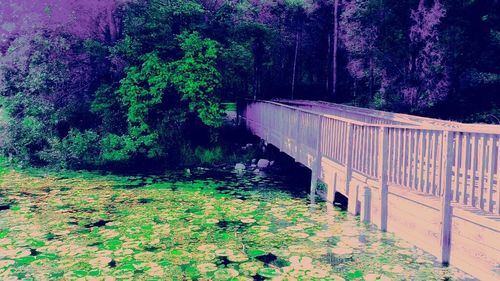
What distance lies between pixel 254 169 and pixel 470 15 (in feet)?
51.9

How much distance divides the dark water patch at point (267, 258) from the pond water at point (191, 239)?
42mm

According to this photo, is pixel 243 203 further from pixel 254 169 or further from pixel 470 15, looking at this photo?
pixel 470 15

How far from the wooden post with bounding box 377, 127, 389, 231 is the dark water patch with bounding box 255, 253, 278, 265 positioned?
169cm

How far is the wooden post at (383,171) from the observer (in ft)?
24.3

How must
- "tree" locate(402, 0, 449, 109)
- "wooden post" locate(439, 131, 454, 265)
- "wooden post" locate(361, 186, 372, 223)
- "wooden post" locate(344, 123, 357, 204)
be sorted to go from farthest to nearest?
"tree" locate(402, 0, 449, 109), "wooden post" locate(344, 123, 357, 204), "wooden post" locate(361, 186, 372, 223), "wooden post" locate(439, 131, 454, 265)

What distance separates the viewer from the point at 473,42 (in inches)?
965

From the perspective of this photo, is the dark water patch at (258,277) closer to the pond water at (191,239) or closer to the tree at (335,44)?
the pond water at (191,239)

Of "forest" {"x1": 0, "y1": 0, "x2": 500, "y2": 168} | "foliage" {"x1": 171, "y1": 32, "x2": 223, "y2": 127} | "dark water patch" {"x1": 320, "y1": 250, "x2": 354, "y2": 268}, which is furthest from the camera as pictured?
"foliage" {"x1": 171, "y1": 32, "x2": 223, "y2": 127}

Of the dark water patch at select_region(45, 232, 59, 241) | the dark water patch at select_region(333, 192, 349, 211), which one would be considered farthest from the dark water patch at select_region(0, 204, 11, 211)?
the dark water patch at select_region(333, 192, 349, 211)

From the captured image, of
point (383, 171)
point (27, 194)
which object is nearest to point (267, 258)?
point (383, 171)

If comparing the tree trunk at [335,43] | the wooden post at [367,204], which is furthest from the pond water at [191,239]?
the tree trunk at [335,43]

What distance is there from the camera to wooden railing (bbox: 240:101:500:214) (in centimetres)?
523

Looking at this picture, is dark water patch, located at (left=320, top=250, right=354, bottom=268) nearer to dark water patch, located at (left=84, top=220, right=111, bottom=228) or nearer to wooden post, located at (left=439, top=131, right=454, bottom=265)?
wooden post, located at (left=439, top=131, right=454, bottom=265)

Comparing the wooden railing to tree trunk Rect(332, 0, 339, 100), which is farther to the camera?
tree trunk Rect(332, 0, 339, 100)
